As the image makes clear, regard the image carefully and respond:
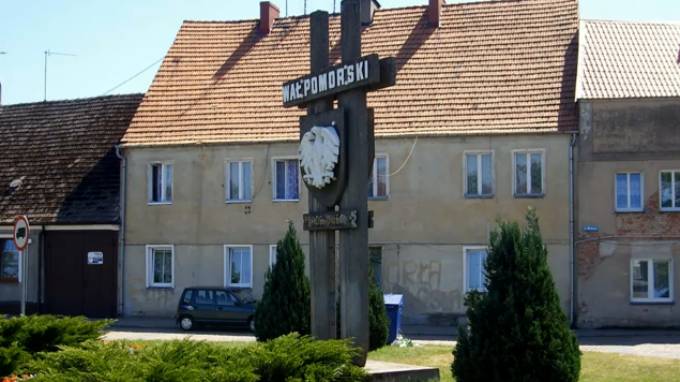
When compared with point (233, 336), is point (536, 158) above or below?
above

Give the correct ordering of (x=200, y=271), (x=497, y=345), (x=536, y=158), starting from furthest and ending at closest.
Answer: (x=200, y=271), (x=536, y=158), (x=497, y=345)

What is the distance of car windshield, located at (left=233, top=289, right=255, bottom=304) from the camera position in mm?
30266

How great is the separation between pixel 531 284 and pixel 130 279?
23238mm

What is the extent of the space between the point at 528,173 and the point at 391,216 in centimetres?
430

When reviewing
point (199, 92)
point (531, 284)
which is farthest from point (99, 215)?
point (531, 284)

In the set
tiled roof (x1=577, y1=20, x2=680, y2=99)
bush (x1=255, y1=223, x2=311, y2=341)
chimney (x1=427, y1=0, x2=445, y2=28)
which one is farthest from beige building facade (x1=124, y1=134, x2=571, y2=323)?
bush (x1=255, y1=223, x2=311, y2=341)

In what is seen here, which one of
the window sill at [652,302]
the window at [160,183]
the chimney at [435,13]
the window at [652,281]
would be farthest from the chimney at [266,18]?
the window sill at [652,302]

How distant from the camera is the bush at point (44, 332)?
51.6 ft

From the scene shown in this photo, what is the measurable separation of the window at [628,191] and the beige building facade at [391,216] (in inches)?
59.4

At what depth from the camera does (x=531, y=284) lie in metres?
13.0

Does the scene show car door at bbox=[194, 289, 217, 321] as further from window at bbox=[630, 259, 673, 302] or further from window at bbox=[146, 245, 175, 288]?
window at bbox=[630, 259, 673, 302]

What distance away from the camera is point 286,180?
107 ft

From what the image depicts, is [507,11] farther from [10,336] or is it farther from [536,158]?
[10,336]

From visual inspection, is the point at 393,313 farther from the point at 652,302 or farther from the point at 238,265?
the point at 238,265
